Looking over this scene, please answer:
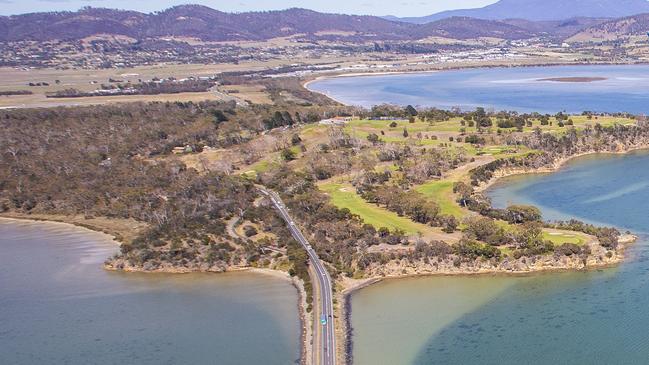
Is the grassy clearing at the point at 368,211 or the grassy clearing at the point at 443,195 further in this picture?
the grassy clearing at the point at 443,195

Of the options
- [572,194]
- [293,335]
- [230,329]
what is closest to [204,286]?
[230,329]

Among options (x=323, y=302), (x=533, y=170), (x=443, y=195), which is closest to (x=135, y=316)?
(x=323, y=302)

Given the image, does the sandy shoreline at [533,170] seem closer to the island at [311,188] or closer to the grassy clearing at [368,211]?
the island at [311,188]

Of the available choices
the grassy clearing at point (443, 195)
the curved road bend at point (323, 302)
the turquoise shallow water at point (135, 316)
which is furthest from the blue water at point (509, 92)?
the turquoise shallow water at point (135, 316)

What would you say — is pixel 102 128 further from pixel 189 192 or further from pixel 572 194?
pixel 572 194

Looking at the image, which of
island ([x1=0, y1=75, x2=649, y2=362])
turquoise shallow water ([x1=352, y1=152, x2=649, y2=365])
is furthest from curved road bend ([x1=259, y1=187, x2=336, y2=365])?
turquoise shallow water ([x1=352, y1=152, x2=649, y2=365])

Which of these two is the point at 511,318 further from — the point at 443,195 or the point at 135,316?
the point at 135,316
